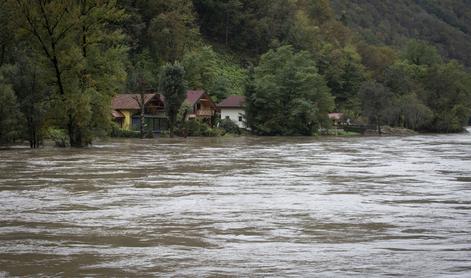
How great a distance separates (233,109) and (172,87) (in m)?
20.1

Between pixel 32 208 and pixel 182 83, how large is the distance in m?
53.8

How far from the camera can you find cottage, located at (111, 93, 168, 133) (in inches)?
2918

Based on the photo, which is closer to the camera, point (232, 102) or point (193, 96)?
point (193, 96)

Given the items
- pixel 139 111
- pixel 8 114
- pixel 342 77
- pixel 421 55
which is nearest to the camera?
pixel 8 114

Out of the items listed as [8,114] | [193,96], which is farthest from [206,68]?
[8,114]

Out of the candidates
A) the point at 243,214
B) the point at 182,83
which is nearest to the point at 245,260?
the point at 243,214

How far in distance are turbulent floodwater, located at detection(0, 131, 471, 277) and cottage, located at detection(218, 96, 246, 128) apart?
198 feet

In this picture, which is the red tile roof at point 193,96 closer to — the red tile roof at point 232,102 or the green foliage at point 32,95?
the red tile roof at point 232,102

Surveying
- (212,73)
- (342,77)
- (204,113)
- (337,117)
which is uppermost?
(342,77)

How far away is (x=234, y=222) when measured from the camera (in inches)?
563

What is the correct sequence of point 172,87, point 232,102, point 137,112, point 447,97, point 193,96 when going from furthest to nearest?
point 447,97 → point 232,102 → point 193,96 → point 137,112 → point 172,87

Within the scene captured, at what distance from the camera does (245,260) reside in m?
10.6

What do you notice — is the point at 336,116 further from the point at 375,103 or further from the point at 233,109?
the point at 233,109

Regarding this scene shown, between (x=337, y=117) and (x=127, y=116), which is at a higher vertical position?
(x=127, y=116)
